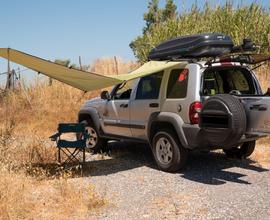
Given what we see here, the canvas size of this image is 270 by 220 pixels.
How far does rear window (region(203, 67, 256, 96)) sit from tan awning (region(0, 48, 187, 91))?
0.63 metres

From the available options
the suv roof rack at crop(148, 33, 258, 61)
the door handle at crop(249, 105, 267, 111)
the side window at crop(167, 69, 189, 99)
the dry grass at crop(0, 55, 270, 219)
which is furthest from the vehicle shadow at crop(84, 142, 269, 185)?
the suv roof rack at crop(148, 33, 258, 61)

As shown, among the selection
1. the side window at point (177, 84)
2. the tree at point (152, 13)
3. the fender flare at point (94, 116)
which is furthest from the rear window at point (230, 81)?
the tree at point (152, 13)

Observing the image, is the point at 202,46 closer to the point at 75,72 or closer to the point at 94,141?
the point at 75,72


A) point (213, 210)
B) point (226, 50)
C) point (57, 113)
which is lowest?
point (213, 210)

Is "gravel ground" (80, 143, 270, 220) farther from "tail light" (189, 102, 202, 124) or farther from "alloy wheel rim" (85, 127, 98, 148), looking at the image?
"tail light" (189, 102, 202, 124)

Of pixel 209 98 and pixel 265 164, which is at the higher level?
pixel 209 98

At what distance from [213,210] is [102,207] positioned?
4.77ft

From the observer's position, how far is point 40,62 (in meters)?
7.36

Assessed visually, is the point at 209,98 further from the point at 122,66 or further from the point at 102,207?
the point at 122,66

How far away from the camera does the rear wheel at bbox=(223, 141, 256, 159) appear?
8.91 meters

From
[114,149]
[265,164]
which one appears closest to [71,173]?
[114,149]

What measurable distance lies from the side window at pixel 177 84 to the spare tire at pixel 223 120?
2.27ft

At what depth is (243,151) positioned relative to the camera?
9039 millimetres

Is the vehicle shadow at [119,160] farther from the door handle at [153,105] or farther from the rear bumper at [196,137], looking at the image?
the rear bumper at [196,137]
